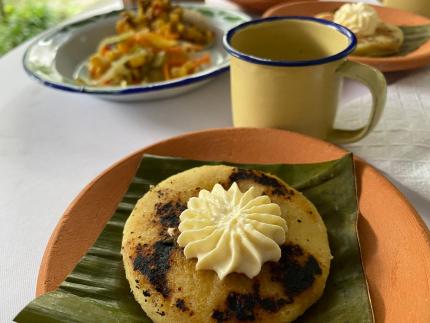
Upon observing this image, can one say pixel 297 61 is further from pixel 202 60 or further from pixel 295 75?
pixel 202 60

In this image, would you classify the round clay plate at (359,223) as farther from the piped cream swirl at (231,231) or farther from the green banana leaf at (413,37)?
the green banana leaf at (413,37)

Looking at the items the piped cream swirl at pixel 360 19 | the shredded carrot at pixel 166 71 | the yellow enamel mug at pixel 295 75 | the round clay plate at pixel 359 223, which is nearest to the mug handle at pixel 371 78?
the yellow enamel mug at pixel 295 75

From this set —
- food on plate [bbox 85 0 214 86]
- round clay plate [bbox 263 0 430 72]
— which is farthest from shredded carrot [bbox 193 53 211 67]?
round clay plate [bbox 263 0 430 72]

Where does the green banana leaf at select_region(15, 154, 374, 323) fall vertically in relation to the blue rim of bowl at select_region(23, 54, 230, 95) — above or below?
below

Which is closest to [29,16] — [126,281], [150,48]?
[150,48]

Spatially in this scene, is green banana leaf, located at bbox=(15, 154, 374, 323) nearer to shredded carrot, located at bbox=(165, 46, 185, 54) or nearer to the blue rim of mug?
the blue rim of mug
